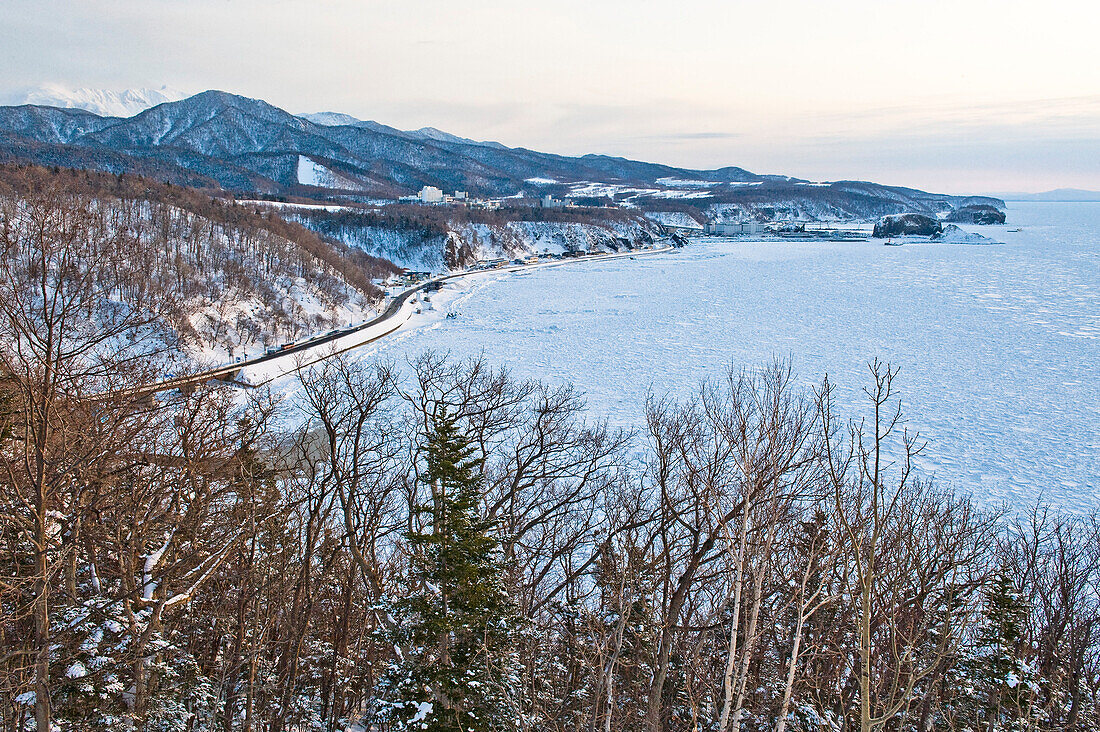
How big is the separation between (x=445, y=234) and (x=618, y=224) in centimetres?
4912

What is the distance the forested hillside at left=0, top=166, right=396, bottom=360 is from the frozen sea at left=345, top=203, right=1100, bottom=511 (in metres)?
8.64

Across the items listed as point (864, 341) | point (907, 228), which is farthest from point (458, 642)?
point (907, 228)

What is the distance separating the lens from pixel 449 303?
6019cm

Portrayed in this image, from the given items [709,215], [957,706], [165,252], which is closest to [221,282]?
[165,252]

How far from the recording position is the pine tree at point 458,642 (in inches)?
309

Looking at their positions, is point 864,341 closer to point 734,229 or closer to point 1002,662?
point 1002,662

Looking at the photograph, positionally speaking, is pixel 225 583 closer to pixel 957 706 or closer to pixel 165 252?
pixel 957 706

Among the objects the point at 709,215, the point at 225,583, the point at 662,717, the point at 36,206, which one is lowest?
the point at 662,717

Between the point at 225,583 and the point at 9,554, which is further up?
the point at 9,554

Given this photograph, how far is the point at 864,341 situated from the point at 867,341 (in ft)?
0.52

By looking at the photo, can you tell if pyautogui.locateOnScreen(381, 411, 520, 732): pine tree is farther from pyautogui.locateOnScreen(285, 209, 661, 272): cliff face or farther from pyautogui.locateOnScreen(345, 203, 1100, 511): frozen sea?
pyautogui.locateOnScreen(285, 209, 661, 272): cliff face

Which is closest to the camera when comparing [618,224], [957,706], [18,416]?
[18,416]

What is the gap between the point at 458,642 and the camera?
823 cm

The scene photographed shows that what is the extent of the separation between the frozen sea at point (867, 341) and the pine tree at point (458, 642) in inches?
623
